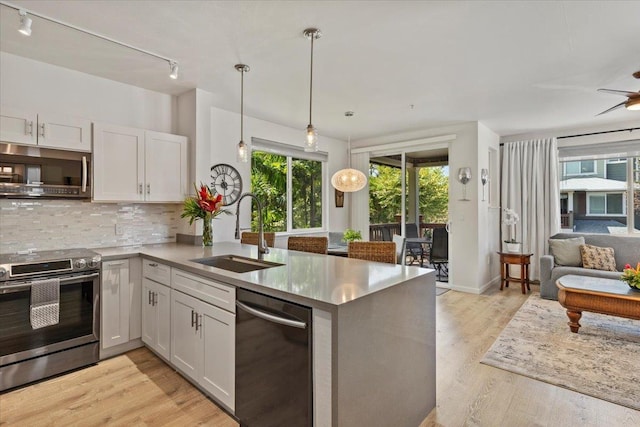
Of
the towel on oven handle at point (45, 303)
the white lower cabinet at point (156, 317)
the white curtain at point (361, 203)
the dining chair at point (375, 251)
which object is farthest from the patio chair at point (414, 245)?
the towel on oven handle at point (45, 303)

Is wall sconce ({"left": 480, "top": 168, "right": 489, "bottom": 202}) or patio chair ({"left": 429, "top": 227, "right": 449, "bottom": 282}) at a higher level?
wall sconce ({"left": 480, "top": 168, "right": 489, "bottom": 202})

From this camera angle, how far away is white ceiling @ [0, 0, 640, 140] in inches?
85.7

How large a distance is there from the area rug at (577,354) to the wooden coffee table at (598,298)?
268 mm

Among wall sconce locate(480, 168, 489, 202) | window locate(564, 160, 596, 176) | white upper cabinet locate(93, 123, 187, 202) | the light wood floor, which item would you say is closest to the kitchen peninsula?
the light wood floor

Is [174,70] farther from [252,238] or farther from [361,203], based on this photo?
[361,203]

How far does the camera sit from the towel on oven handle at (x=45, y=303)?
2.38 meters

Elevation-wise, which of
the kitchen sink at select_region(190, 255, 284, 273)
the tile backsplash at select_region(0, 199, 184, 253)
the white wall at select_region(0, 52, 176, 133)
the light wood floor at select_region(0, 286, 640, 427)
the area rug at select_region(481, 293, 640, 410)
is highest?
the white wall at select_region(0, 52, 176, 133)

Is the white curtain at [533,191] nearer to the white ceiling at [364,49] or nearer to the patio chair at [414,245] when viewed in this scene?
the white ceiling at [364,49]

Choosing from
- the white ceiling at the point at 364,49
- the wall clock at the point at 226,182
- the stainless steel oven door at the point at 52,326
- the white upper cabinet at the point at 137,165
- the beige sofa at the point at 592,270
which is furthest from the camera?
the beige sofa at the point at 592,270

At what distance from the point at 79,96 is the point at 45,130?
0.64 metres

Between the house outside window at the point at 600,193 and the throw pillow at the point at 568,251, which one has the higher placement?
the house outside window at the point at 600,193

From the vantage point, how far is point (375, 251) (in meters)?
3.09

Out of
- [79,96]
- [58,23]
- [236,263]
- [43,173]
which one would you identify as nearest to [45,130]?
[43,173]

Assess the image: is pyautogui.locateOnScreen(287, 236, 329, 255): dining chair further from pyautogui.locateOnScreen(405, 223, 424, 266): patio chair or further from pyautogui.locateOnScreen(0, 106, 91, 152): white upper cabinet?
pyautogui.locateOnScreen(405, 223, 424, 266): patio chair
